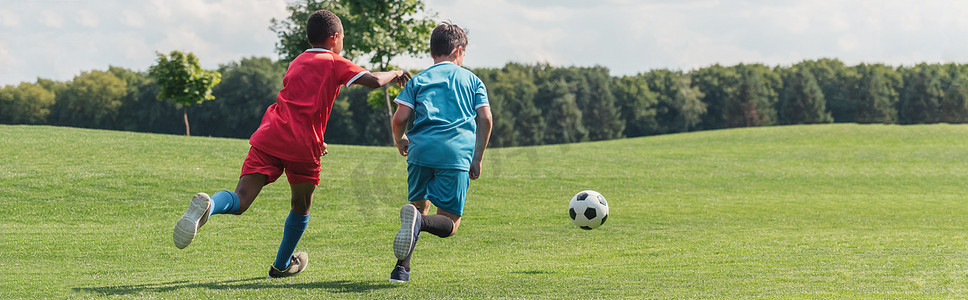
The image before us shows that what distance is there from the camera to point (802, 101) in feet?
274

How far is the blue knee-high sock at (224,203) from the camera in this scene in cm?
507

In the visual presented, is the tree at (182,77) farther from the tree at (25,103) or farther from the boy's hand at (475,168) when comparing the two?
the tree at (25,103)

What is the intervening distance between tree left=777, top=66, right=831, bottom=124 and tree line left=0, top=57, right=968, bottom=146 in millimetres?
116

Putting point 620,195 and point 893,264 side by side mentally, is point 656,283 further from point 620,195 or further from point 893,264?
point 620,195

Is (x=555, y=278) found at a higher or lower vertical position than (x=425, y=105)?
lower


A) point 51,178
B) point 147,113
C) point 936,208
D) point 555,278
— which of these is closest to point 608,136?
point 147,113

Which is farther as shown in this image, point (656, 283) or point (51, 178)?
point (51, 178)

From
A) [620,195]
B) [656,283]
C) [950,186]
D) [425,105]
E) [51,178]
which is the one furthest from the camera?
[950,186]

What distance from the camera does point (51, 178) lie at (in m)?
15.8

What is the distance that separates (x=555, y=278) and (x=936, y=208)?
15342 mm

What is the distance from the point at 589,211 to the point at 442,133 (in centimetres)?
432

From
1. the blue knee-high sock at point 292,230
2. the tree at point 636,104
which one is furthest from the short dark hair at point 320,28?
the tree at point 636,104

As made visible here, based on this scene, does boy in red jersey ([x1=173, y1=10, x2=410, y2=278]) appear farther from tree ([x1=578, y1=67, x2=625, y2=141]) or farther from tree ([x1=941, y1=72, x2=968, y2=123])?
tree ([x1=578, y1=67, x2=625, y2=141])

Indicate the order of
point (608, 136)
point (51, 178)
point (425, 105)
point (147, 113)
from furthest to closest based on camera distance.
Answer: point (608, 136)
point (147, 113)
point (51, 178)
point (425, 105)
